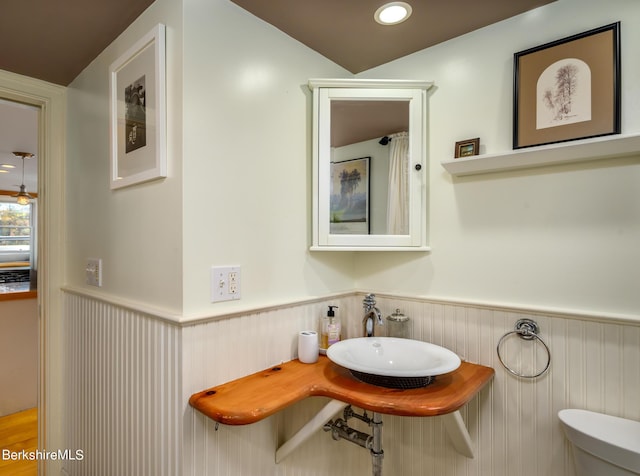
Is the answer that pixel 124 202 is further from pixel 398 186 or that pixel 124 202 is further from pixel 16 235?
pixel 16 235

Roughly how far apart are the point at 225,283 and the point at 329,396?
53 cm

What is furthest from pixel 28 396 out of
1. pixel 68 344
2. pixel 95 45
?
pixel 95 45

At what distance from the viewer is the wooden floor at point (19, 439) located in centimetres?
213

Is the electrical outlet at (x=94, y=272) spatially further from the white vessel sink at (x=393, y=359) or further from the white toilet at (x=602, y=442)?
the white toilet at (x=602, y=442)

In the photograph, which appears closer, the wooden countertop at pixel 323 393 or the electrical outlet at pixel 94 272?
the wooden countertop at pixel 323 393

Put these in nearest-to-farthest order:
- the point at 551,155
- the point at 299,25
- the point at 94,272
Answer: the point at 551,155, the point at 299,25, the point at 94,272

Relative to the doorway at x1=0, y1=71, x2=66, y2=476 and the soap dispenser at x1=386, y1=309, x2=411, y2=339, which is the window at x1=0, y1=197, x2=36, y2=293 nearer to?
the doorway at x1=0, y1=71, x2=66, y2=476

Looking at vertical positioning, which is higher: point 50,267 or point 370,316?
point 50,267

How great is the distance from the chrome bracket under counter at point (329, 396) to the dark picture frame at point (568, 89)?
35.2 inches

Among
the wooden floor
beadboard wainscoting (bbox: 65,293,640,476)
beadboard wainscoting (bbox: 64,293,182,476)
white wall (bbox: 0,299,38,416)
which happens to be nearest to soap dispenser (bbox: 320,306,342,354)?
beadboard wainscoting (bbox: 65,293,640,476)

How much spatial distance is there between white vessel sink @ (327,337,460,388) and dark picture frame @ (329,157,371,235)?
48 cm

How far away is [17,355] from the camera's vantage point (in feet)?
9.17

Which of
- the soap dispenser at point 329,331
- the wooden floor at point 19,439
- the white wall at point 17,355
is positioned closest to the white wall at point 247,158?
the soap dispenser at point 329,331

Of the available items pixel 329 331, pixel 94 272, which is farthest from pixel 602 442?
pixel 94 272
